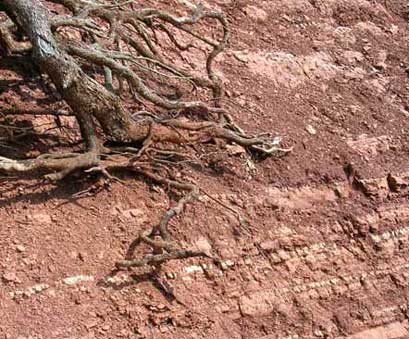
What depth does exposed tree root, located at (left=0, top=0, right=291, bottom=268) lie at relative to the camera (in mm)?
3775

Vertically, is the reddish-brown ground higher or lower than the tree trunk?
lower

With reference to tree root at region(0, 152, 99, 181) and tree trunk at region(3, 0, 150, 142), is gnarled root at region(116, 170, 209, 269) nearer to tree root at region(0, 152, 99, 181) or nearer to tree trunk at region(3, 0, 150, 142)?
tree root at region(0, 152, 99, 181)

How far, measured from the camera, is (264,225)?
428cm

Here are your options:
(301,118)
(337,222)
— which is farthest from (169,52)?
(337,222)

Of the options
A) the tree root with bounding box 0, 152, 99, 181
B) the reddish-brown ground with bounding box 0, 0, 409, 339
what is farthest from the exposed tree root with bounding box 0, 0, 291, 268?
the reddish-brown ground with bounding box 0, 0, 409, 339

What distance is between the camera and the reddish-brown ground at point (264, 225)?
3.56 meters

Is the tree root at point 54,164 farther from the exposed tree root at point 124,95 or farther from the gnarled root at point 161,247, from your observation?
the gnarled root at point 161,247

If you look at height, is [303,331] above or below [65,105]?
below

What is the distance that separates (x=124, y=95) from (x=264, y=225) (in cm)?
120

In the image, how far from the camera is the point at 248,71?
211 inches

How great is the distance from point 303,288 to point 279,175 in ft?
2.65

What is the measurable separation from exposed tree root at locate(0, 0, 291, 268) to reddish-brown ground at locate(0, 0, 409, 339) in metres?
0.15

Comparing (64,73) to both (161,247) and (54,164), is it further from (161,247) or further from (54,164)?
(161,247)

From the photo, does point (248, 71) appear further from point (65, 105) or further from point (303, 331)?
point (303, 331)
